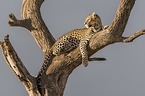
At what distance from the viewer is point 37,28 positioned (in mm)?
4656

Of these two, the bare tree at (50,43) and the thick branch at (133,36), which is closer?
the thick branch at (133,36)

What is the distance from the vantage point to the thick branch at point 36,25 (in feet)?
15.2

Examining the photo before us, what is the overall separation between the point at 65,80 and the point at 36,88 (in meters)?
0.46

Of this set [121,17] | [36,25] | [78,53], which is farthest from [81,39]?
[36,25]

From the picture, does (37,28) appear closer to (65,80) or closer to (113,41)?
(65,80)

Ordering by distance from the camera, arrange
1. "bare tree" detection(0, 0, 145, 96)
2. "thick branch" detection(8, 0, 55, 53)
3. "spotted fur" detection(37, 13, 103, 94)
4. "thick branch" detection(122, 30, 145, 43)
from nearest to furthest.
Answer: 1. "thick branch" detection(122, 30, 145, 43)
2. "bare tree" detection(0, 0, 145, 96)
3. "spotted fur" detection(37, 13, 103, 94)
4. "thick branch" detection(8, 0, 55, 53)

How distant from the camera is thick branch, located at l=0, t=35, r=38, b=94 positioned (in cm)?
411

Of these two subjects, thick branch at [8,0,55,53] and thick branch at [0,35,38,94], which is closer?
thick branch at [0,35,38,94]

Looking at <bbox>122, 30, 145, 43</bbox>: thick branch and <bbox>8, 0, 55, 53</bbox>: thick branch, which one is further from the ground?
<bbox>8, 0, 55, 53</bbox>: thick branch

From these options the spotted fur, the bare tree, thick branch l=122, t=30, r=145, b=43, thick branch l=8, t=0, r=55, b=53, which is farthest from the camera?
thick branch l=8, t=0, r=55, b=53

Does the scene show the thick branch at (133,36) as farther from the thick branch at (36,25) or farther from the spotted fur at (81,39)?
the thick branch at (36,25)

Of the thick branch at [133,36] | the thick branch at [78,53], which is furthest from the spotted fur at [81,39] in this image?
the thick branch at [133,36]

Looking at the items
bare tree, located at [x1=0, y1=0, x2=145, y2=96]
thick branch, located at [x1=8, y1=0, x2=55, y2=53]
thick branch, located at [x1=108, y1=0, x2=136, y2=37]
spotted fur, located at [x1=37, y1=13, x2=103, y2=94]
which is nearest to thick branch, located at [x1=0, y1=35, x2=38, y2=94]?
bare tree, located at [x1=0, y1=0, x2=145, y2=96]

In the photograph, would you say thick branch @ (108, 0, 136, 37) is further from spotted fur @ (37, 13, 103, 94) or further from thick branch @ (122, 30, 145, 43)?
spotted fur @ (37, 13, 103, 94)
